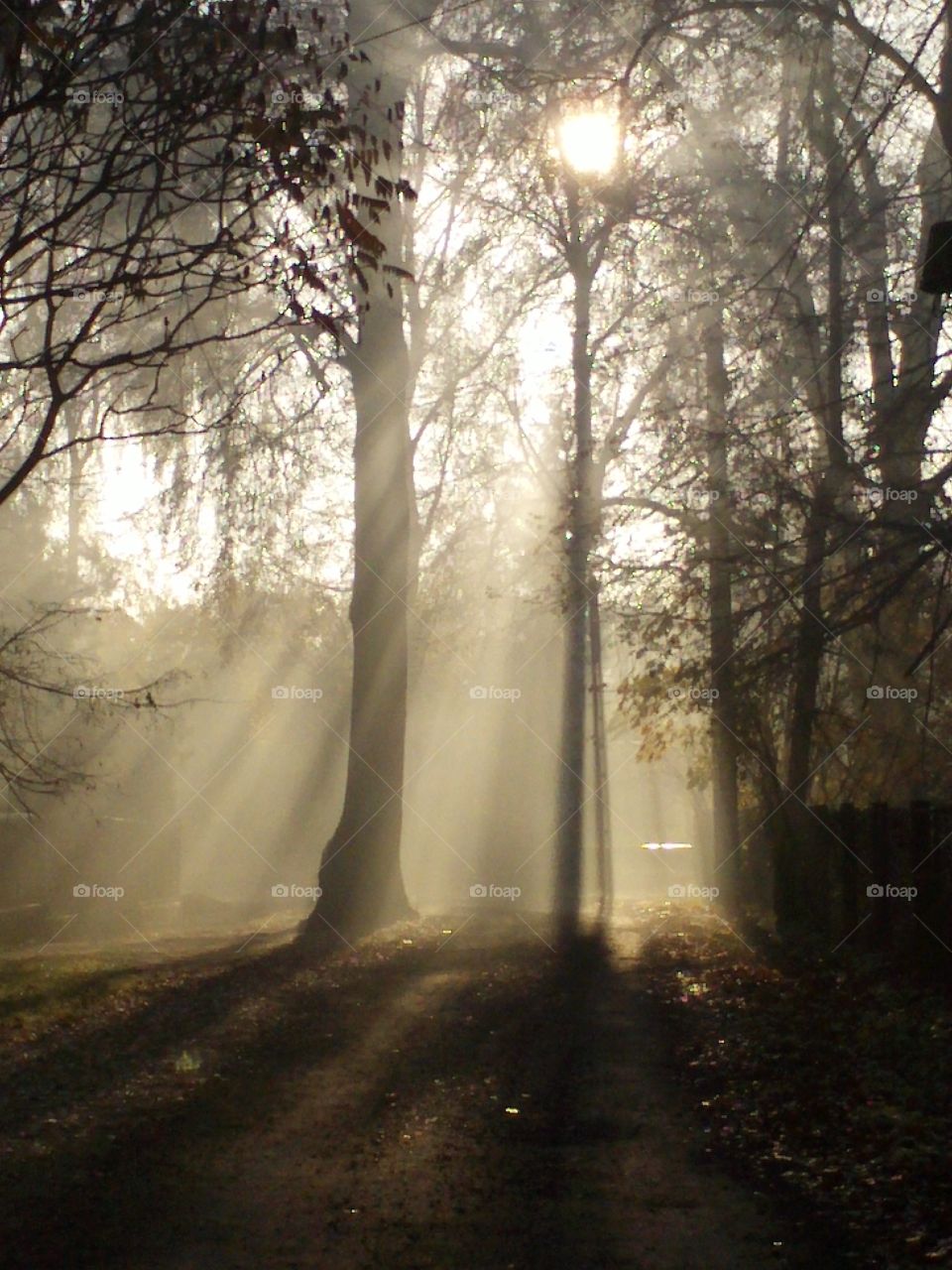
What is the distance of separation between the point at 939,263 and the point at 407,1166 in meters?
5.70

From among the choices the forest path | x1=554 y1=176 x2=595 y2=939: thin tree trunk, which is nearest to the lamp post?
x1=554 y1=176 x2=595 y2=939: thin tree trunk

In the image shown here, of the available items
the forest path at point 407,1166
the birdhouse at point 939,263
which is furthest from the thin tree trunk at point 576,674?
the birdhouse at point 939,263

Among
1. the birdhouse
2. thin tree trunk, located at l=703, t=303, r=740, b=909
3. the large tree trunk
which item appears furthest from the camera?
the large tree trunk

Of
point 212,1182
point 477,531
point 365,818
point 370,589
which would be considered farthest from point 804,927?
point 477,531

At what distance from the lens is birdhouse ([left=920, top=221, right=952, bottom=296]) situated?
301 inches

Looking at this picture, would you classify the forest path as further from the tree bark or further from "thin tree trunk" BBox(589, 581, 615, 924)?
"thin tree trunk" BBox(589, 581, 615, 924)

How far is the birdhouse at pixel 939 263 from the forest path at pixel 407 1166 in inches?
197

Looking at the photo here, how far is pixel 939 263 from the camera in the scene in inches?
302

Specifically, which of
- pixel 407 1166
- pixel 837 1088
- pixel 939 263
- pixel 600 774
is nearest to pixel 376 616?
pixel 837 1088

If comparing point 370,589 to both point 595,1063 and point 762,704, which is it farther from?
point 595,1063

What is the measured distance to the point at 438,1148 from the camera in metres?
7.54

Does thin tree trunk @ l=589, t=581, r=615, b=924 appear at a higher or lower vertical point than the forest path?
higher

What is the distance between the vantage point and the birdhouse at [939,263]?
7.64 meters

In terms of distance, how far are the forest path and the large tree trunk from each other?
8911 millimetres
